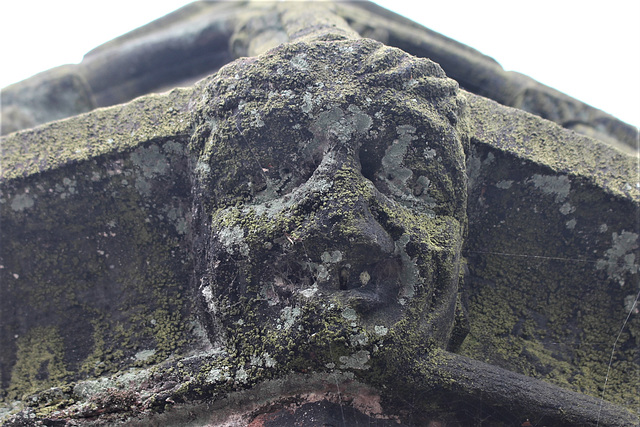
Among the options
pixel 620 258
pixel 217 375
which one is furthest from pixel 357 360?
pixel 620 258

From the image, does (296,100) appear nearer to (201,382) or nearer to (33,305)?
(201,382)

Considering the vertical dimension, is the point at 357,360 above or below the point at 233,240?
below

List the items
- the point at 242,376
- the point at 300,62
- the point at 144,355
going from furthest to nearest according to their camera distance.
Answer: the point at 144,355
the point at 300,62
the point at 242,376

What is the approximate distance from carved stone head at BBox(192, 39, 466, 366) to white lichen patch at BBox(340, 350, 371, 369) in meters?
0.04

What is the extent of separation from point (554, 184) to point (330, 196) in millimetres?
1049

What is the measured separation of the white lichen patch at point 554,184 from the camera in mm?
1998

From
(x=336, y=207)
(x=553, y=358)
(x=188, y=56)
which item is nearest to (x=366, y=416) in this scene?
(x=336, y=207)

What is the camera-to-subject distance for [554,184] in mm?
2012

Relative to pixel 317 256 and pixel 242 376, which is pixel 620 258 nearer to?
pixel 317 256

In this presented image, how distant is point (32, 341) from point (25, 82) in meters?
2.20

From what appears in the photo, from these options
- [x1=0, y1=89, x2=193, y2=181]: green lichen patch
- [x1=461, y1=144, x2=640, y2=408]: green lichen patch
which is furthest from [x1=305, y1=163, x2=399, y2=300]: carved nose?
[x1=0, y1=89, x2=193, y2=181]: green lichen patch

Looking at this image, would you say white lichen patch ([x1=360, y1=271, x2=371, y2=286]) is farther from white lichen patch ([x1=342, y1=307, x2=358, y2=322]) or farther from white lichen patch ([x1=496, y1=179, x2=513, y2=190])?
white lichen patch ([x1=496, y1=179, x2=513, y2=190])

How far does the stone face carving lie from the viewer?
155 centimetres

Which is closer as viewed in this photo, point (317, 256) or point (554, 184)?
point (317, 256)
